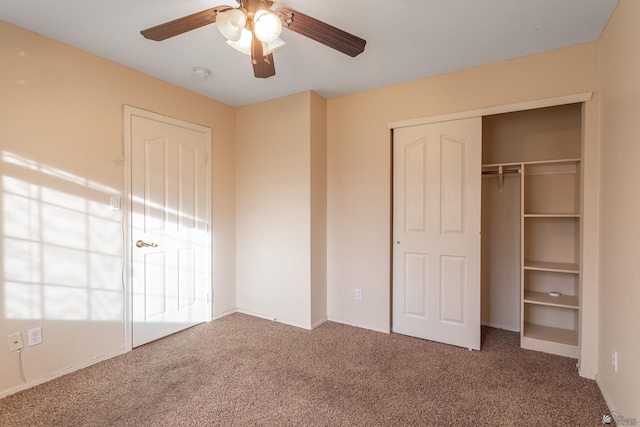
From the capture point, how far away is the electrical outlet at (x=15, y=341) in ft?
6.87

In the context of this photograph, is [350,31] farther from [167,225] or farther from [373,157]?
[167,225]

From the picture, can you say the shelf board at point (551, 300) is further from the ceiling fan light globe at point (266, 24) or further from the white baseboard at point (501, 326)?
the ceiling fan light globe at point (266, 24)

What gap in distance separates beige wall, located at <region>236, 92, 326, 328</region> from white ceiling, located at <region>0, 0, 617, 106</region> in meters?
0.50

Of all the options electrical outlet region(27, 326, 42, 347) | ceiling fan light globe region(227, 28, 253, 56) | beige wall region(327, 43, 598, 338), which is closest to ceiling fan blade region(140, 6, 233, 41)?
ceiling fan light globe region(227, 28, 253, 56)

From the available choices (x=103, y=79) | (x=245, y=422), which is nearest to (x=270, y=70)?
(x=103, y=79)

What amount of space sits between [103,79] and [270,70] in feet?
5.19

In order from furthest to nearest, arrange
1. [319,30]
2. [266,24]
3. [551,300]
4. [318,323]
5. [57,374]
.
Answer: [318,323] → [551,300] → [57,374] → [319,30] → [266,24]

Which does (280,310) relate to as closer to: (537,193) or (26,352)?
(26,352)

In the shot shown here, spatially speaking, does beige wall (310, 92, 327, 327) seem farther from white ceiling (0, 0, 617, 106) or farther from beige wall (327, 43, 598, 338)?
white ceiling (0, 0, 617, 106)

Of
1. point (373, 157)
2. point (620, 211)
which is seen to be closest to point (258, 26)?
point (373, 157)

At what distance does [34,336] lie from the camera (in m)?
2.20

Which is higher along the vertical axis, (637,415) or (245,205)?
(245,205)

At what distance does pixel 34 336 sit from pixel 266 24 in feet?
8.46

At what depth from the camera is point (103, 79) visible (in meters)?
2.58
